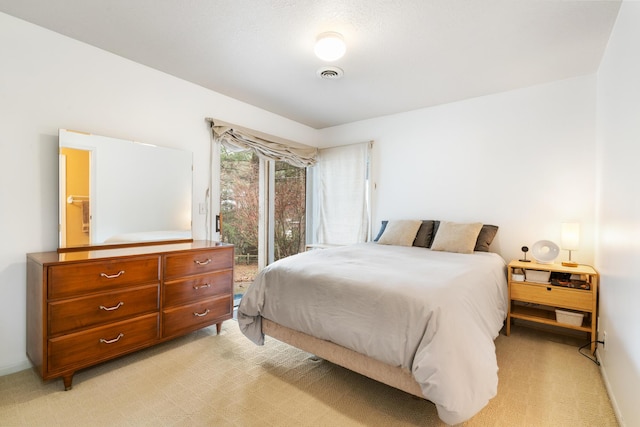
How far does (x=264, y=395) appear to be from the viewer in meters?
1.81

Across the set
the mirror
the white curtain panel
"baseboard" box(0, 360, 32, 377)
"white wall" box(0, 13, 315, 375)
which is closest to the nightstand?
the white curtain panel

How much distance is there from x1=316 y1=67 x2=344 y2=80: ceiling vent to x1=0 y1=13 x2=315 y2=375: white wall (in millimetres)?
1571

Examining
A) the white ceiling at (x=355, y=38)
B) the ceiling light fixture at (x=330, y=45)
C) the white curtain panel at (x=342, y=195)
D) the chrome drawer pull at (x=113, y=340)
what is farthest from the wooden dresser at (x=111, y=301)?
the white curtain panel at (x=342, y=195)

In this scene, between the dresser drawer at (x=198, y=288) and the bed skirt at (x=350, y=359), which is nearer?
the bed skirt at (x=350, y=359)

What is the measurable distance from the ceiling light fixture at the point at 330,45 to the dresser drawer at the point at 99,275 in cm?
197

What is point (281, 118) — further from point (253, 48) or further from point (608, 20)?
point (608, 20)

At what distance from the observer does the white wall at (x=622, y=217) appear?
4.64 feet

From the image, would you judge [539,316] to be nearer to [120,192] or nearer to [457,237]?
[457,237]

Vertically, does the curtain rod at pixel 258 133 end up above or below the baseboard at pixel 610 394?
above

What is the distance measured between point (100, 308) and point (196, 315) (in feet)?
2.31

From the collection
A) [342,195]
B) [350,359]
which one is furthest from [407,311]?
[342,195]

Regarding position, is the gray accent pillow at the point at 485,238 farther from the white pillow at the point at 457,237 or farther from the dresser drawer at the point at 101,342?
the dresser drawer at the point at 101,342

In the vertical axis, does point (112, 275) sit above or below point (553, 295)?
above

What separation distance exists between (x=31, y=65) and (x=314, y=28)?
2.01 m
